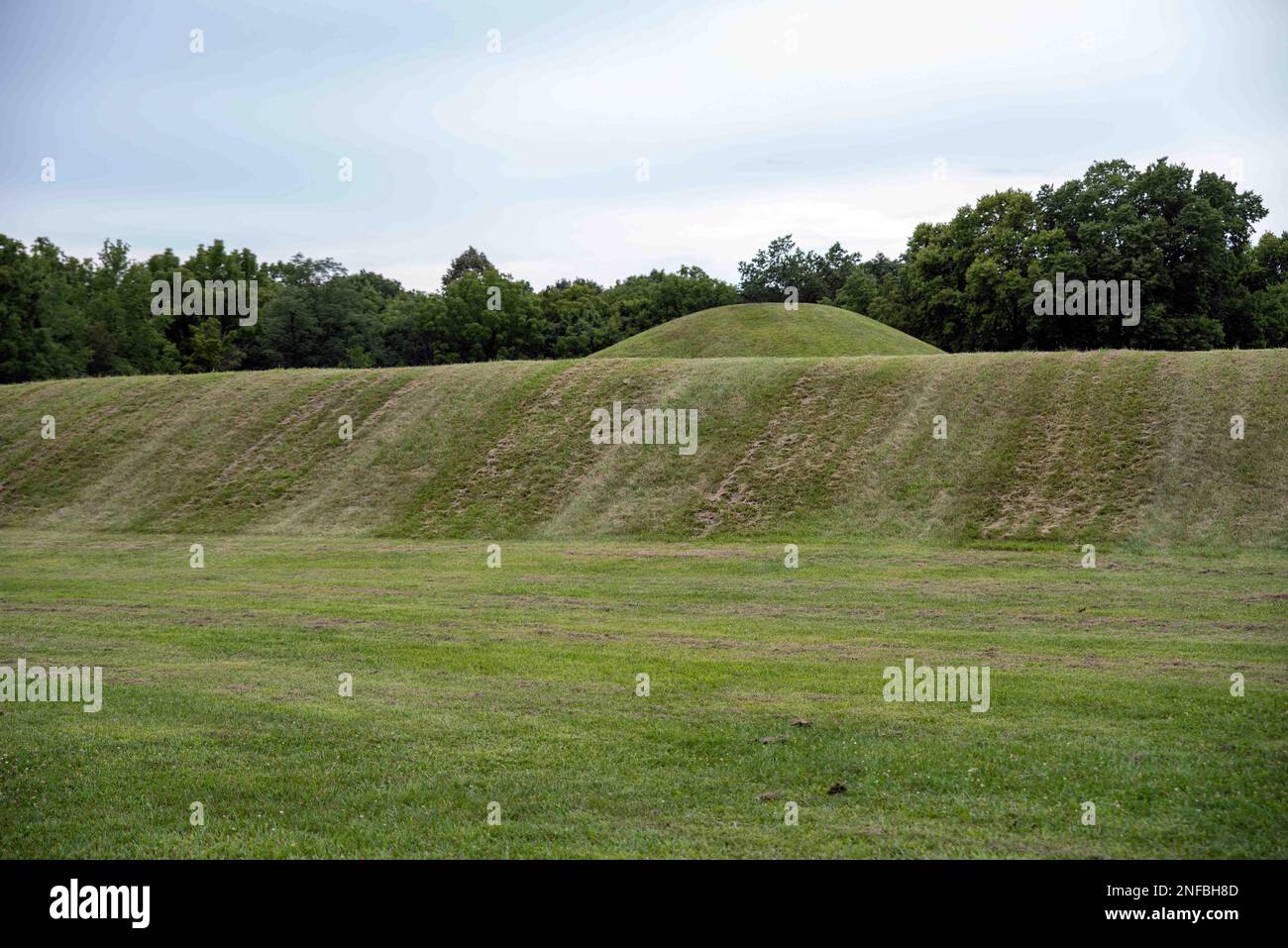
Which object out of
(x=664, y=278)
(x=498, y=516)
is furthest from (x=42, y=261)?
(x=498, y=516)

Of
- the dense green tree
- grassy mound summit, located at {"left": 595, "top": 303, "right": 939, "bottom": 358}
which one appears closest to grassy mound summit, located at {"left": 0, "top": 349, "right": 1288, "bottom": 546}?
grassy mound summit, located at {"left": 595, "top": 303, "right": 939, "bottom": 358}

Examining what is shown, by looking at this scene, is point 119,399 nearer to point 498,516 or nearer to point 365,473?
point 365,473

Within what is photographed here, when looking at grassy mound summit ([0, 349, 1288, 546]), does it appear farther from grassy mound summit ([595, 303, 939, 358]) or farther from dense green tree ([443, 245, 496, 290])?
dense green tree ([443, 245, 496, 290])

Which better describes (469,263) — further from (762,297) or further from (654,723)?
(654,723)

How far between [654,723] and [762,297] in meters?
106

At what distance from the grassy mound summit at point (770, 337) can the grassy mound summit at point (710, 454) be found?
57.0ft

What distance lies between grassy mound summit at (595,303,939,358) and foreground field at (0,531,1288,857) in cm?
4535

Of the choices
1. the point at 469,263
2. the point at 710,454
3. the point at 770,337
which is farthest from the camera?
the point at 469,263

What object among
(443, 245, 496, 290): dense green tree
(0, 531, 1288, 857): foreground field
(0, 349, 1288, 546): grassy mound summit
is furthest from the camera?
(443, 245, 496, 290): dense green tree

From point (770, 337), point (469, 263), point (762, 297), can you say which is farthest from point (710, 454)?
point (469, 263)

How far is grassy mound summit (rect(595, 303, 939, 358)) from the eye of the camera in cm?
6994

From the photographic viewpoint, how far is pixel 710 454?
4291cm

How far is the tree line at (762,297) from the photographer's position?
6569 centimetres

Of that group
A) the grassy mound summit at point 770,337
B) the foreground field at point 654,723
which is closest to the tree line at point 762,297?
the grassy mound summit at point 770,337
